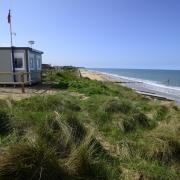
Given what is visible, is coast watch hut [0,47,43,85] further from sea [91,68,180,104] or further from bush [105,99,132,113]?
sea [91,68,180,104]

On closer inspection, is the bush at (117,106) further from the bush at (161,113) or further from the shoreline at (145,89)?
the shoreline at (145,89)

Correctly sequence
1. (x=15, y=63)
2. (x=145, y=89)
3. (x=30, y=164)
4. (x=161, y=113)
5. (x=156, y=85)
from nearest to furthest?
(x=30, y=164)
(x=161, y=113)
(x=15, y=63)
(x=145, y=89)
(x=156, y=85)

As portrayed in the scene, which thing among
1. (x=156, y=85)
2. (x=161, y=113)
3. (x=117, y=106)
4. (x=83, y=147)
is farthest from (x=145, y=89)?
(x=83, y=147)

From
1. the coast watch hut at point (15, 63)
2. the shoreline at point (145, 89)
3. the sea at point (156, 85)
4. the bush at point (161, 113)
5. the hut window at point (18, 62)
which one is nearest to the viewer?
the bush at point (161, 113)

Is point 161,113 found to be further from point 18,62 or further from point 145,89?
point 145,89

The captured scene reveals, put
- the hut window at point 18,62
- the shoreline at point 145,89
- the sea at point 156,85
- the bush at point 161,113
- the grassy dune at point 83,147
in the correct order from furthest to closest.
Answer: the sea at point 156,85 → the shoreline at point 145,89 → the hut window at point 18,62 → the bush at point 161,113 → the grassy dune at point 83,147

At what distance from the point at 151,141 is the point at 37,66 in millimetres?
13153

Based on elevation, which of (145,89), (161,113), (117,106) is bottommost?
(145,89)

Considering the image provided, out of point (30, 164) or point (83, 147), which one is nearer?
point (30, 164)

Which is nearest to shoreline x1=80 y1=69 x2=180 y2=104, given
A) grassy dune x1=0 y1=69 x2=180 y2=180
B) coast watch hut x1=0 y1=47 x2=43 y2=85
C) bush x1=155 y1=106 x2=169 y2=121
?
bush x1=155 y1=106 x2=169 y2=121

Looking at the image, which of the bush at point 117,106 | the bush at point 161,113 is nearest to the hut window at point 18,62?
the bush at point 117,106

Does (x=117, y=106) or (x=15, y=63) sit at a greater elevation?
(x=15, y=63)

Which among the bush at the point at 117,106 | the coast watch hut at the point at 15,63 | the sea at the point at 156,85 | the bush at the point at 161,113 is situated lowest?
the sea at the point at 156,85

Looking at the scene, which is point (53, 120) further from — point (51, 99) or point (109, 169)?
point (51, 99)
